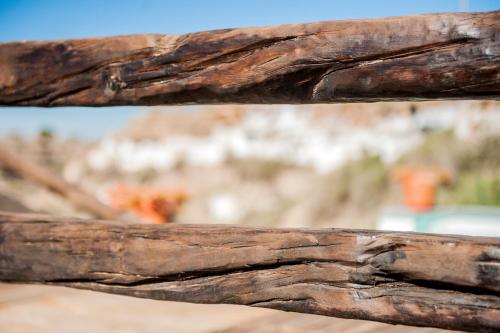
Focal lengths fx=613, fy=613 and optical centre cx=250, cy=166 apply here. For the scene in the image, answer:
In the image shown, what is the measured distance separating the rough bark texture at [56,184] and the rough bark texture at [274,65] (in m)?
1.35

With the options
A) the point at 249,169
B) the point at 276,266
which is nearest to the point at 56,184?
the point at 276,266

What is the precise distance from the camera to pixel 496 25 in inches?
30.4

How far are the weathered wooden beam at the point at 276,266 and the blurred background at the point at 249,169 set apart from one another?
3 centimetres

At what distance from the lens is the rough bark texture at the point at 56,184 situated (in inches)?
97.6

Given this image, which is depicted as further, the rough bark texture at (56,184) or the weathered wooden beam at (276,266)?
the rough bark texture at (56,184)

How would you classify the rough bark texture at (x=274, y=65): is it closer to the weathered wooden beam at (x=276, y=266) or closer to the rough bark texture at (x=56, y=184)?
the weathered wooden beam at (x=276, y=266)

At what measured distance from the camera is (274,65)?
915mm

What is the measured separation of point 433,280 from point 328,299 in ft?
0.53

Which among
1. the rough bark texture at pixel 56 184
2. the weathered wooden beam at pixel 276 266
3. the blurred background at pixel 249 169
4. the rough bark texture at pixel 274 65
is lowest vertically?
the weathered wooden beam at pixel 276 266

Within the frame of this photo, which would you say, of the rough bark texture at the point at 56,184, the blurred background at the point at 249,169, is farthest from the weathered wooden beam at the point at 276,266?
the rough bark texture at the point at 56,184

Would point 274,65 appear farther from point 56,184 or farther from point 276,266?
point 56,184

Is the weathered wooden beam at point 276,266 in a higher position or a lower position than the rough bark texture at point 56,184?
lower

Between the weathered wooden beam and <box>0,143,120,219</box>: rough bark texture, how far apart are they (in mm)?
1279

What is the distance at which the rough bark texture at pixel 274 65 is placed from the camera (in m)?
0.81
